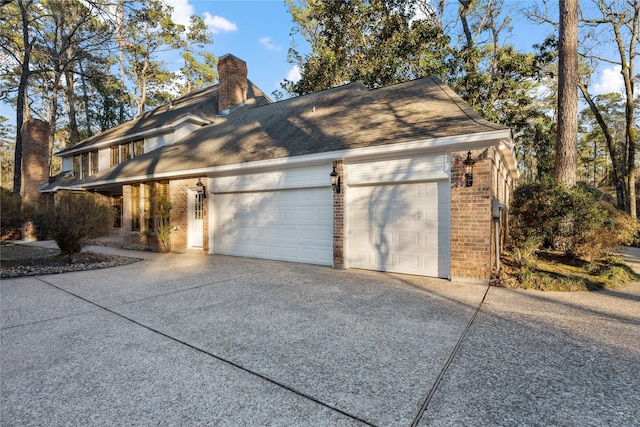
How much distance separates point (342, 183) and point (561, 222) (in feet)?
15.6

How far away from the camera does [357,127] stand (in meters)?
8.00

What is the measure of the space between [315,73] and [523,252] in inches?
548

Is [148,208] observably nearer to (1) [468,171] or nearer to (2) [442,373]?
(1) [468,171]

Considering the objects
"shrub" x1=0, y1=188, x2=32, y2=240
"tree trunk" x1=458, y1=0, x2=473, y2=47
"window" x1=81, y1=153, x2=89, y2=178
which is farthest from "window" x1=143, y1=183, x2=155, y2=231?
"tree trunk" x1=458, y1=0, x2=473, y2=47

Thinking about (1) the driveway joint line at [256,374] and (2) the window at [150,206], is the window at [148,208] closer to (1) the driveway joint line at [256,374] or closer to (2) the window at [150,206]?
(2) the window at [150,206]

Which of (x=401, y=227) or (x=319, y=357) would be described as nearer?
(x=319, y=357)

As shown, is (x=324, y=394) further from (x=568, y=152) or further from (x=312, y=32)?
(x=312, y=32)

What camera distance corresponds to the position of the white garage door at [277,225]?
7.79 meters

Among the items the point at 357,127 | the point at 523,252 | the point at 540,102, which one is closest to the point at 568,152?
the point at 523,252

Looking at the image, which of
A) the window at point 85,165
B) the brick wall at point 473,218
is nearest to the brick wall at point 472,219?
the brick wall at point 473,218

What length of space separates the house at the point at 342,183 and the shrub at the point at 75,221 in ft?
8.06

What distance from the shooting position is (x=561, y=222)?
6590 mm

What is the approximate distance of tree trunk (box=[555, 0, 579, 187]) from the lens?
8797mm

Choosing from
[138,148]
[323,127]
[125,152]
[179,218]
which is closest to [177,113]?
[138,148]
